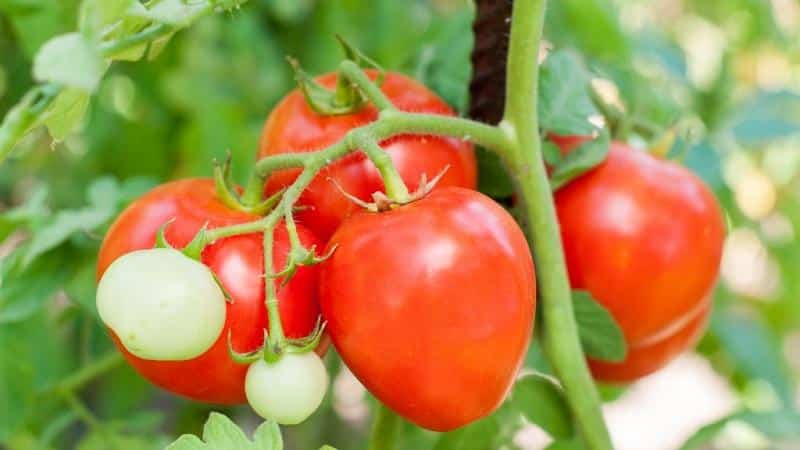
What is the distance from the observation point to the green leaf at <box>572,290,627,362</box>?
722 millimetres

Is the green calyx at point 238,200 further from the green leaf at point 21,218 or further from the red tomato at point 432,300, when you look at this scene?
the green leaf at point 21,218

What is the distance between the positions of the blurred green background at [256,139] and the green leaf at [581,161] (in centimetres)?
5

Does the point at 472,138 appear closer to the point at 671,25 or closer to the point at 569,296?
the point at 569,296

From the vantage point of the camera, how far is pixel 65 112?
0.50 meters

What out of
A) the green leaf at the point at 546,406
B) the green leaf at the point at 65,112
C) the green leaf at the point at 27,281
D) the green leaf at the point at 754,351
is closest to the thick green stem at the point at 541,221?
the green leaf at the point at 546,406

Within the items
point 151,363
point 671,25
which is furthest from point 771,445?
point 671,25

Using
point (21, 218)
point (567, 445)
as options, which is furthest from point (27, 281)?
point (567, 445)

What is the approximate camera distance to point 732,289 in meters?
1.52

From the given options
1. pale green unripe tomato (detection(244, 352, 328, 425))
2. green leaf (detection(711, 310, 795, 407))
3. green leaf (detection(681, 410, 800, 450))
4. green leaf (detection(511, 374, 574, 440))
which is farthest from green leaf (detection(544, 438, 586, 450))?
green leaf (detection(711, 310, 795, 407))

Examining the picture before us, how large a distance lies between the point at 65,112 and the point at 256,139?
669mm

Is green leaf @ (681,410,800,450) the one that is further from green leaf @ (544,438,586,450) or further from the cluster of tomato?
the cluster of tomato

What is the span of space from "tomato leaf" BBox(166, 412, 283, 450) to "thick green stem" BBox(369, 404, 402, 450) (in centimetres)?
15

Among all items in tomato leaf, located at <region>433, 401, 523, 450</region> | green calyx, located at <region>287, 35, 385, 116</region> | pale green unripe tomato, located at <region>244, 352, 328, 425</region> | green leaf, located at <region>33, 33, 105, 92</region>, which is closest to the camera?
green leaf, located at <region>33, 33, 105, 92</region>

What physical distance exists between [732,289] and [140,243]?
1097 mm
